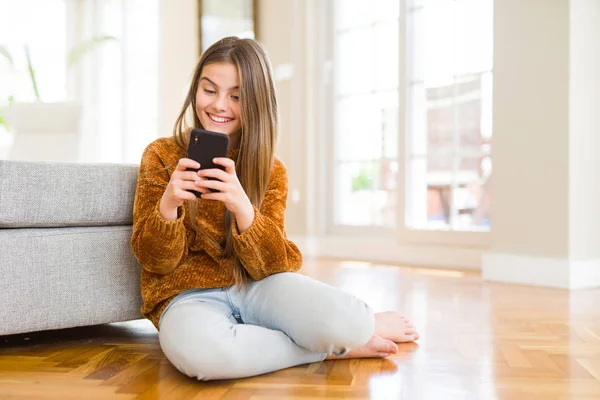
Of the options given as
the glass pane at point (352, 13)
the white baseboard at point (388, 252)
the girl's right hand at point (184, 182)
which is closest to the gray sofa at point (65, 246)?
the girl's right hand at point (184, 182)

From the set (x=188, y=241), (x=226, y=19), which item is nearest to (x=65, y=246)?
(x=188, y=241)

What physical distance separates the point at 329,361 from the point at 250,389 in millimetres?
260

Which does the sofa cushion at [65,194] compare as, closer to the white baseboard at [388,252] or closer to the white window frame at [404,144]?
the white baseboard at [388,252]

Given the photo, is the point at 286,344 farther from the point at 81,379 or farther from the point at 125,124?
the point at 125,124

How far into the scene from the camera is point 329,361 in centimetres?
146

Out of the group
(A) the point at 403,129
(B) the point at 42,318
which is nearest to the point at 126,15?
(A) the point at 403,129

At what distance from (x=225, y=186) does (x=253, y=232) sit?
0.12 m

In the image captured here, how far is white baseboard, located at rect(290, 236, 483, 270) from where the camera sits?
347cm

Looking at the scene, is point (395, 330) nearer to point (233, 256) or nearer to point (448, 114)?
point (233, 256)

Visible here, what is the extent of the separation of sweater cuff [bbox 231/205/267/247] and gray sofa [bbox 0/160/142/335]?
418mm

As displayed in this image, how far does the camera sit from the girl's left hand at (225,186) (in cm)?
127

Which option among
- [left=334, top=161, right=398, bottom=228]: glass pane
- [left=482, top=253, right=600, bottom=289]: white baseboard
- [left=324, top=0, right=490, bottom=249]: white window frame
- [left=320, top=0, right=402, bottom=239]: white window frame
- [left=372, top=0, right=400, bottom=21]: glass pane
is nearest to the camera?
[left=482, top=253, right=600, bottom=289]: white baseboard

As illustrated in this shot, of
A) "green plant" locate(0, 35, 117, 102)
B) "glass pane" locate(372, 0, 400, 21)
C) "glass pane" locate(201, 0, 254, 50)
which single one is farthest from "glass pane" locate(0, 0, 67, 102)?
"glass pane" locate(372, 0, 400, 21)

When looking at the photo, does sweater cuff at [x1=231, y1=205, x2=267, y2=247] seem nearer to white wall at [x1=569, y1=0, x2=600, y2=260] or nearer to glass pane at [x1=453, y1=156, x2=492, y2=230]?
white wall at [x1=569, y1=0, x2=600, y2=260]
